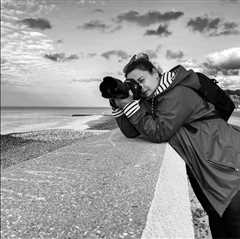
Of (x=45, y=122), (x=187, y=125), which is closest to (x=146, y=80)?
(x=187, y=125)

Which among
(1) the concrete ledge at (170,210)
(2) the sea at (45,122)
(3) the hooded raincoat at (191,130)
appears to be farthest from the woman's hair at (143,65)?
(2) the sea at (45,122)

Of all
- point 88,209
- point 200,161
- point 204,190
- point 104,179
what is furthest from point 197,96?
point 104,179

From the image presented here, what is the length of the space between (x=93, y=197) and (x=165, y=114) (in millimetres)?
2366

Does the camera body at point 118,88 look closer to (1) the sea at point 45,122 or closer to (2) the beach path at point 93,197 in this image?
(2) the beach path at point 93,197

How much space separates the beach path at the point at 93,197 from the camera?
3.32 meters

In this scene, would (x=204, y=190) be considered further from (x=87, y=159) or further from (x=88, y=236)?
(x=87, y=159)

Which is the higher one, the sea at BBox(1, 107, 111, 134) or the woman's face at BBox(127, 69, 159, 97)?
the woman's face at BBox(127, 69, 159, 97)

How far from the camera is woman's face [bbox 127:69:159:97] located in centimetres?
208

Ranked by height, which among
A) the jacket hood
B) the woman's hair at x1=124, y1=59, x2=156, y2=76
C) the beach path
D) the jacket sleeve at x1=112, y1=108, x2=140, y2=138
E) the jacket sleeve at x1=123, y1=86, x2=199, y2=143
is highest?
the woman's hair at x1=124, y1=59, x2=156, y2=76

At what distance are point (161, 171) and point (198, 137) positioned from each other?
324 cm

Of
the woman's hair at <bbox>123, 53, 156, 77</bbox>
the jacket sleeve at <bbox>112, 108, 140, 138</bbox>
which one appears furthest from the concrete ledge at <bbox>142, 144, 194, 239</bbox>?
the woman's hair at <bbox>123, 53, 156, 77</bbox>

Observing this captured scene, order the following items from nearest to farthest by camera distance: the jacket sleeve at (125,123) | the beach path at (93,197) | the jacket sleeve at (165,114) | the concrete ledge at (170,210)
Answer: the jacket sleeve at (165,114)
the jacket sleeve at (125,123)
the concrete ledge at (170,210)
the beach path at (93,197)

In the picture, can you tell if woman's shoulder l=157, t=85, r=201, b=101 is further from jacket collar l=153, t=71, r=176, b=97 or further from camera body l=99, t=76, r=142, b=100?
camera body l=99, t=76, r=142, b=100

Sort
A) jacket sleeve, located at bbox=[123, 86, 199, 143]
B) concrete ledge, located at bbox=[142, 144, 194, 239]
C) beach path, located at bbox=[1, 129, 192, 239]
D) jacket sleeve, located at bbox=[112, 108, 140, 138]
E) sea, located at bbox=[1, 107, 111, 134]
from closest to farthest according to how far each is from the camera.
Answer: jacket sleeve, located at bbox=[123, 86, 199, 143] < jacket sleeve, located at bbox=[112, 108, 140, 138] < concrete ledge, located at bbox=[142, 144, 194, 239] < beach path, located at bbox=[1, 129, 192, 239] < sea, located at bbox=[1, 107, 111, 134]
